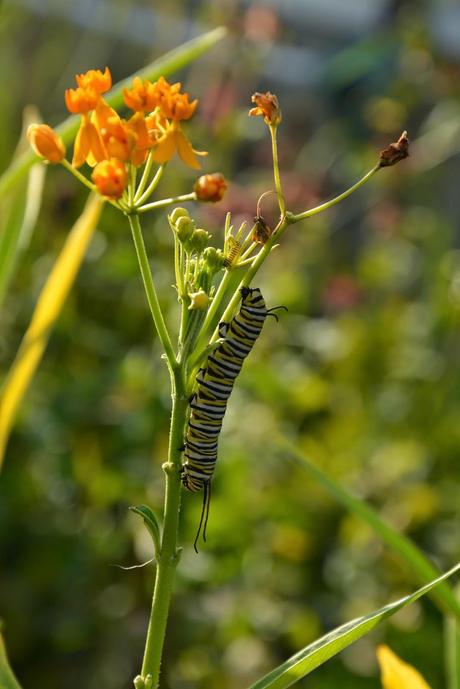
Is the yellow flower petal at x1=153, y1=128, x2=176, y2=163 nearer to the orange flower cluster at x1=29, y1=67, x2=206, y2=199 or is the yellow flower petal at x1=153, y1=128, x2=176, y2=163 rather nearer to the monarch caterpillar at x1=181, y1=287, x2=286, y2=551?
the orange flower cluster at x1=29, y1=67, x2=206, y2=199

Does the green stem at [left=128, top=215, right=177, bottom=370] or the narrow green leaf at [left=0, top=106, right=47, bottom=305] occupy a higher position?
the narrow green leaf at [left=0, top=106, right=47, bottom=305]

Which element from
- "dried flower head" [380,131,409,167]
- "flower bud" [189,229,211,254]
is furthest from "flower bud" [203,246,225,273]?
"dried flower head" [380,131,409,167]

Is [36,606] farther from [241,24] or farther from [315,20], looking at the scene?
[315,20]

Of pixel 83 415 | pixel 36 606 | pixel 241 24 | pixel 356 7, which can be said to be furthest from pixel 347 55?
pixel 36 606

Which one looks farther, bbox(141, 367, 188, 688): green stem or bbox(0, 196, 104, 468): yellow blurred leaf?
bbox(0, 196, 104, 468): yellow blurred leaf

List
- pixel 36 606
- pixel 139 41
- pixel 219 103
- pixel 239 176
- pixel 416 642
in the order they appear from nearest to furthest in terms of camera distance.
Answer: pixel 416 642, pixel 36 606, pixel 219 103, pixel 239 176, pixel 139 41
